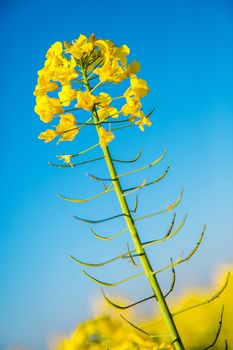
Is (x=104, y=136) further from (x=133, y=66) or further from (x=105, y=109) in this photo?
(x=133, y=66)

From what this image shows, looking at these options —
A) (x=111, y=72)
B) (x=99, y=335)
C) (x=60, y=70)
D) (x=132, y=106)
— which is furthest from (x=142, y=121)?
(x=99, y=335)

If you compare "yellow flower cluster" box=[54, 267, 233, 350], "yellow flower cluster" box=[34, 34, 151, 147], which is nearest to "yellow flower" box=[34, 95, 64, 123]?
"yellow flower cluster" box=[34, 34, 151, 147]

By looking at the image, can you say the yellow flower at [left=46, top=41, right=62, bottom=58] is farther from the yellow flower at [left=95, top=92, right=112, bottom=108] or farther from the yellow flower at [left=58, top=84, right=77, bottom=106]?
the yellow flower at [left=95, top=92, right=112, bottom=108]

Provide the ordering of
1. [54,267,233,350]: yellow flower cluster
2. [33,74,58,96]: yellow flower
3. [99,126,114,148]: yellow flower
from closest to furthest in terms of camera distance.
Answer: [99,126,114,148]: yellow flower
[33,74,58,96]: yellow flower
[54,267,233,350]: yellow flower cluster

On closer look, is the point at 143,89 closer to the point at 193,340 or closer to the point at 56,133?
the point at 56,133

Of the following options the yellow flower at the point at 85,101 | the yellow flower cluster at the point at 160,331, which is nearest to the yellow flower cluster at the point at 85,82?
the yellow flower at the point at 85,101
